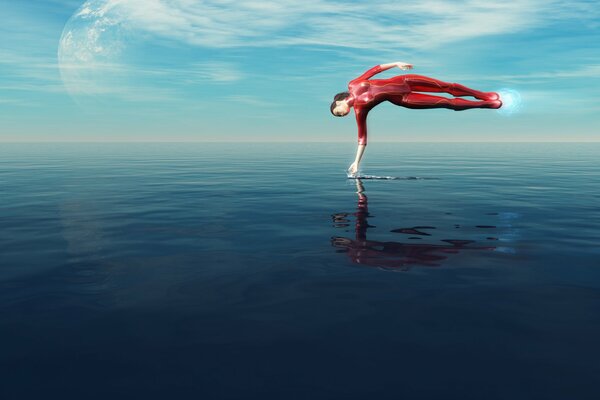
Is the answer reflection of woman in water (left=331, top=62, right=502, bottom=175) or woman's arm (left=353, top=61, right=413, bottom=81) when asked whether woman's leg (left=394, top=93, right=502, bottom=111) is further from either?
woman's arm (left=353, top=61, right=413, bottom=81)

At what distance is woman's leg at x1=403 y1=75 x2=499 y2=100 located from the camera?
40.7 ft

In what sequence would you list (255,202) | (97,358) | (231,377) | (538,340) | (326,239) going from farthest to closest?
(255,202), (326,239), (538,340), (97,358), (231,377)

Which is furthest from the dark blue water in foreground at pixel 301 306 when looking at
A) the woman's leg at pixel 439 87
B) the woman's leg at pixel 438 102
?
the woman's leg at pixel 439 87

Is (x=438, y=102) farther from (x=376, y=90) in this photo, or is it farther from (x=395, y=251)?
(x=395, y=251)

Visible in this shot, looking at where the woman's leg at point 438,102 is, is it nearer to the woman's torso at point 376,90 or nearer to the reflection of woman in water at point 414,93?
the reflection of woman in water at point 414,93

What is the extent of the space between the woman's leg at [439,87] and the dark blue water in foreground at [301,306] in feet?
11.6

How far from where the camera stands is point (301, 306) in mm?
5383

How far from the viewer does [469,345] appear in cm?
432

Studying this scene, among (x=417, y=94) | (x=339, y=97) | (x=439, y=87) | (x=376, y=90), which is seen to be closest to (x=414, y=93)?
(x=417, y=94)

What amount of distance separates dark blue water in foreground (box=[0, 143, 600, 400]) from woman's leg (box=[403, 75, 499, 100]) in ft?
11.6

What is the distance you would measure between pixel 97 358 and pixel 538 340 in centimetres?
436

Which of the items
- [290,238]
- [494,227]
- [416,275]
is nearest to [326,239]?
[290,238]

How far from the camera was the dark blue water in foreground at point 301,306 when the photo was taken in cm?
376

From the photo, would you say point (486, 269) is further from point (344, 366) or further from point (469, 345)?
point (344, 366)
